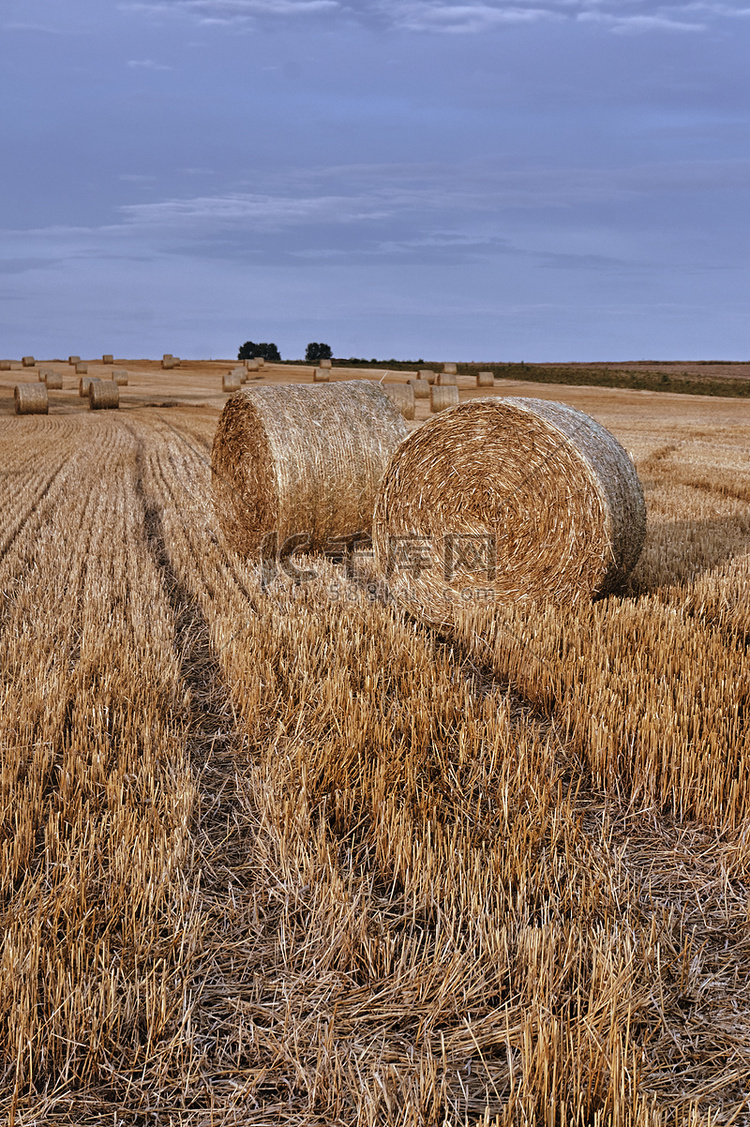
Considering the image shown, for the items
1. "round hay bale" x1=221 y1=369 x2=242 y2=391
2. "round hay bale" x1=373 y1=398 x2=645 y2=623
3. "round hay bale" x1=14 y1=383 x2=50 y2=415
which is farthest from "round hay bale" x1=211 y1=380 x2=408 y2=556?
"round hay bale" x1=221 y1=369 x2=242 y2=391

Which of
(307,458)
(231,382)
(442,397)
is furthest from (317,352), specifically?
(307,458)

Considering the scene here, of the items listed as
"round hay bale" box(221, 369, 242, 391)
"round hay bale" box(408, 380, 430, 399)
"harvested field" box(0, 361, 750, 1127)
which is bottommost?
"harvested field" box(0, 361, 750, 1127)

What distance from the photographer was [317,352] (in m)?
56.2

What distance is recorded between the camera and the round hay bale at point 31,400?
2547 centimetres

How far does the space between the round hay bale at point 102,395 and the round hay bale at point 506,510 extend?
75.8ft

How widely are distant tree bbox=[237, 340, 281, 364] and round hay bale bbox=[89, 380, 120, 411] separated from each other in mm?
31977

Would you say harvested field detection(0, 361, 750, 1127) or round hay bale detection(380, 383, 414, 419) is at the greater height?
round hay bale detection(380, 383, 414, 419)

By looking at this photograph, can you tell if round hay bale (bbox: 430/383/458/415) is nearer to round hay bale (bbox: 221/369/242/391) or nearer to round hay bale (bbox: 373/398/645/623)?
round hay bale (bbox: 221/369/242/391)

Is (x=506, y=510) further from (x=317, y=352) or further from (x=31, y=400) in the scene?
(x=317, y=352)

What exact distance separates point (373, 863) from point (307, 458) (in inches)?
203

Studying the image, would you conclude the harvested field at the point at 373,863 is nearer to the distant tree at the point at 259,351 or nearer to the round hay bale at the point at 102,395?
the round hay bale at the point at 102,395

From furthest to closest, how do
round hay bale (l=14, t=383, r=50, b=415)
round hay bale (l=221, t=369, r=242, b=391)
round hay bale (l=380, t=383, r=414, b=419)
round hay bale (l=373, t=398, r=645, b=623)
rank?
→ 1. round hay bale (l=221, t=369, r=242, b=391)
2. round hay bale (l=14, t=383, r=50, b=415)
3. round hay bale (l=380, t=383, r=414, b=419)
4. round hay bale (l=373, t=398, r=645, b=623)

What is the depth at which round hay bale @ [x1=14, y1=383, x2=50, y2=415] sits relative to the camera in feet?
83.6

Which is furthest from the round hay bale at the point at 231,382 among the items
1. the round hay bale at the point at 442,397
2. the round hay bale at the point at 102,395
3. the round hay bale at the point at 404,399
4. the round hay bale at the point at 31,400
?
the round hay bale at the point at 404,399
